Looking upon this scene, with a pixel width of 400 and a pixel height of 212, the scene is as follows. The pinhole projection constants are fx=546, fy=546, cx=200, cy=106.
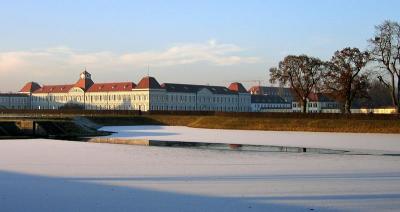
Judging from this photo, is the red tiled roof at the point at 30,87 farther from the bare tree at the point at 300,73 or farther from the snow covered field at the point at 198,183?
the snow covered field at the point at 198,183

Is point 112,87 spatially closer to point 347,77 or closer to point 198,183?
point 347,77

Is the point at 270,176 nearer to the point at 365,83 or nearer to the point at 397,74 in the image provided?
the point at 397,74

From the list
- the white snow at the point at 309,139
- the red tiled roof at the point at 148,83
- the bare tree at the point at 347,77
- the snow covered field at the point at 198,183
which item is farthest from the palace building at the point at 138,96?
the snow covered field at the point at 198,183

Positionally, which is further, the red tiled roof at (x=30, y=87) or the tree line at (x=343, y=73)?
the red tiled roof at (x=30, y=87)

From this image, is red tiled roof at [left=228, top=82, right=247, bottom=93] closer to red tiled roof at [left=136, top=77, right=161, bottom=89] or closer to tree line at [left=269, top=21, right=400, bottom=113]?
red tiled roof at [left=136, top=77, right=161, bottom=89]

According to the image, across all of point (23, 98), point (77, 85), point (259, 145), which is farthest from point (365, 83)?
point (23, 98)

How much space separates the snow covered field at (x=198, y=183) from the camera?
37.9ft

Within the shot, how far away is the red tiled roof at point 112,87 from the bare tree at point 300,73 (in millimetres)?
72389

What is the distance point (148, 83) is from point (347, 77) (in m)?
77.5

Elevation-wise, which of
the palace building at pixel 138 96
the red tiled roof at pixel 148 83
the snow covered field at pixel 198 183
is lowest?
the snow covered field at pixel 198 183

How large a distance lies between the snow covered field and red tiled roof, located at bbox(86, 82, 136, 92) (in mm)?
118078

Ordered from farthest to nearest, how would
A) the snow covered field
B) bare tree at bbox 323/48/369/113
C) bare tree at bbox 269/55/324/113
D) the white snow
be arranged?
bare tree at bbox 269/55/324/113 → bare tree at bbox 323/48/369/113 → the white snow → the snow covered field

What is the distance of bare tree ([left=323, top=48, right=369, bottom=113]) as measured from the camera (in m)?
62.4

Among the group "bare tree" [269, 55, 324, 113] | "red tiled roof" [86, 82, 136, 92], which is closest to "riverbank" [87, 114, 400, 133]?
"bare tree" [269, 55, 324, 113]
